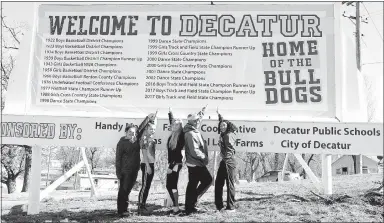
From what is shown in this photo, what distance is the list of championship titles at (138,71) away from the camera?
8297 millimetres

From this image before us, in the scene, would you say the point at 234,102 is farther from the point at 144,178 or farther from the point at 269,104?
the point at 144,178

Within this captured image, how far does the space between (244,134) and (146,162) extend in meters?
1.93

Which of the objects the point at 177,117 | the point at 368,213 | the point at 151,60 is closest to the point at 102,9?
the point at 151,60

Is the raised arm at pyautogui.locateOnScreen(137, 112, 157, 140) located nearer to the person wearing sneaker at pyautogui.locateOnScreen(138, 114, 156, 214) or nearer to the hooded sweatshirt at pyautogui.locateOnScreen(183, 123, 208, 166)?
the person wearing sneaker at pyautogui.locateOnScreen(138, 114, 156, 214)

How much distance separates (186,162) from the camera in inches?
279

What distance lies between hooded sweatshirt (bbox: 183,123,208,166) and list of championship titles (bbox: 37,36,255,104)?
1.29 metres

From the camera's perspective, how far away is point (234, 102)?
8188 millimetres

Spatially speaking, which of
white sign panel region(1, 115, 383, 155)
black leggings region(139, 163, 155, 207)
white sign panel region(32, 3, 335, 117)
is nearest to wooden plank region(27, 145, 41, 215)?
white sign panel region(1, 115, 383, 155)

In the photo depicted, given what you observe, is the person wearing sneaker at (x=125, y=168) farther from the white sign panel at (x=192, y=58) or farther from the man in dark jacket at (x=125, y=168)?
the white sign panel at (x=192, y=58)

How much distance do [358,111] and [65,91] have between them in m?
5.84

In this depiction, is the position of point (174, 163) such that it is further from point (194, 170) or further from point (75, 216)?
point (75, 216)

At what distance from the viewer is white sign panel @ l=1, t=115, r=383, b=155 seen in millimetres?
7750

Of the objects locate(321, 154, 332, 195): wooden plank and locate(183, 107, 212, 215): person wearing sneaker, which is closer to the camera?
locate(183, 107, 212, 215): person wearing sneaker

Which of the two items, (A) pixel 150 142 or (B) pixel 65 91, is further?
(B) pixel 65 91
